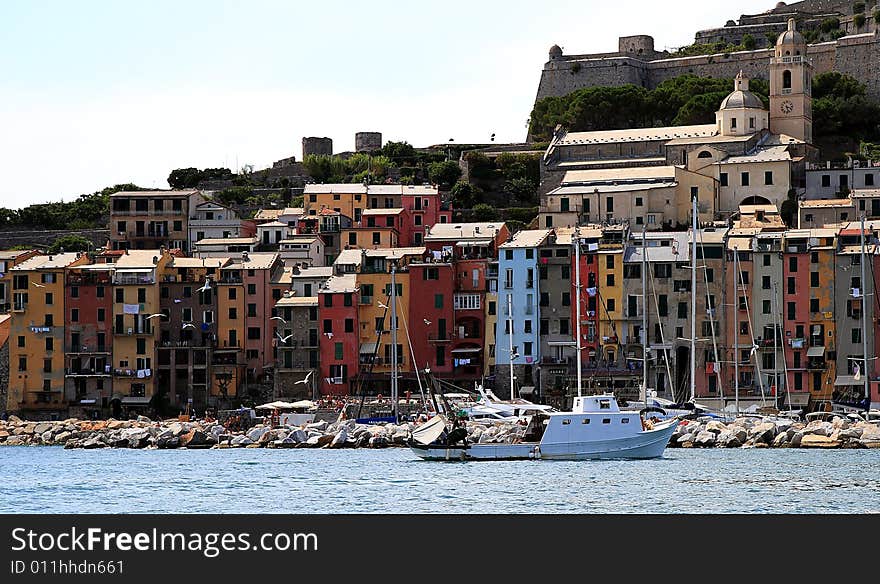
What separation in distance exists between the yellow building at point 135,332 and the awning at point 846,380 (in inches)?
1053

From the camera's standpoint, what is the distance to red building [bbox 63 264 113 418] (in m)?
76.8

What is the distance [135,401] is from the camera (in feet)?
250

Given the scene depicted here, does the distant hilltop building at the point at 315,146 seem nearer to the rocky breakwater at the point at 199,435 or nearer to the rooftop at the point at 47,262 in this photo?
the rooftop at the point at 47,262

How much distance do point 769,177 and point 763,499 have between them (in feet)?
154

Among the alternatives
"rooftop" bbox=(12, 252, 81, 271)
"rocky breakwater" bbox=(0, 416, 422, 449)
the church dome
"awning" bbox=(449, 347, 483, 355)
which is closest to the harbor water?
"rocky breakwater" bbox=(0, 416, 422, 449)

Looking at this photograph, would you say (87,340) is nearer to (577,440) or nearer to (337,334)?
(337,334)

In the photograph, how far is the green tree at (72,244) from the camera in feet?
309

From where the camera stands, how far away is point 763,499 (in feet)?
137

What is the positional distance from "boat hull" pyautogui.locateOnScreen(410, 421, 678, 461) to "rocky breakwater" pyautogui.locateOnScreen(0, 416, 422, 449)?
8.46 meters

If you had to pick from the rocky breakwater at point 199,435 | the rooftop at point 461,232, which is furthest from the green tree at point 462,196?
the rocky breakwater at point 199,435

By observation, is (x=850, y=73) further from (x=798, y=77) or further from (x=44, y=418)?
(x=44, y=418)

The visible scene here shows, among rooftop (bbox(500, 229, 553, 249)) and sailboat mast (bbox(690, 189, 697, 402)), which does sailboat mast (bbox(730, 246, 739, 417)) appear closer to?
sailboat mast (bbox(690, 189, 697, 402))

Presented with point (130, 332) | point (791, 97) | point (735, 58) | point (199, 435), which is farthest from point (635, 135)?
point (199, 435)

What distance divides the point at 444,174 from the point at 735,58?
67.8 feet
